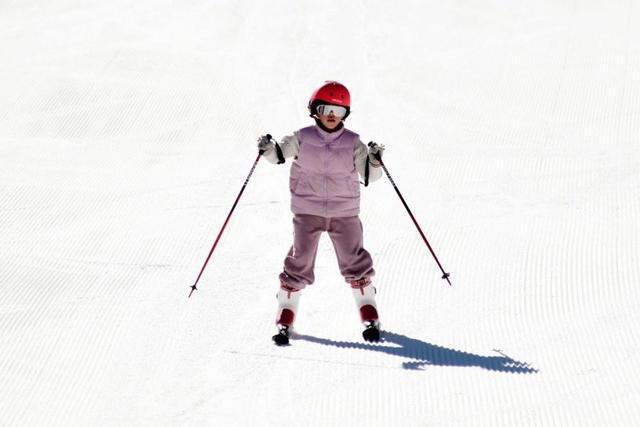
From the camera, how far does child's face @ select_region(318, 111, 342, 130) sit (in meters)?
5.66

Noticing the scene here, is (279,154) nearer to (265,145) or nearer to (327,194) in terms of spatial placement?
(265,145)

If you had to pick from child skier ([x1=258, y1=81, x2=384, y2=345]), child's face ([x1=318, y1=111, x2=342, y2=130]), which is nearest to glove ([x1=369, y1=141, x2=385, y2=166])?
child skier ([x1=258, y1=81, x2=384, y2=345])

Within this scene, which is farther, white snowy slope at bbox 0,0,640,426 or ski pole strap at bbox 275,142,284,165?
ski pole strap at bbox 275,142,284,165

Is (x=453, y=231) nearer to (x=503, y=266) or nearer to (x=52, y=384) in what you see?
(x=503, y=266)

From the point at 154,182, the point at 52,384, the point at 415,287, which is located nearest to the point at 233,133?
the point at 154,182

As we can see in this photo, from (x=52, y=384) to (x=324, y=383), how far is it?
4.76ft

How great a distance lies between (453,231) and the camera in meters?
7.44

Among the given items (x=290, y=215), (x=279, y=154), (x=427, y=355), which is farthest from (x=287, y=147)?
(x=290, y=215)

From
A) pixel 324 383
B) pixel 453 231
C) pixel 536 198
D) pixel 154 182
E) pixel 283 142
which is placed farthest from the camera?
pixel 154 182

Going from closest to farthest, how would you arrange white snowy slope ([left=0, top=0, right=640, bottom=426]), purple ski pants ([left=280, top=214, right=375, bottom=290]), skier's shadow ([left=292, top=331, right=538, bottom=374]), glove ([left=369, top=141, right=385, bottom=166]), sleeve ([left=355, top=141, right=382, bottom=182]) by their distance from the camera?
white snowy slope ([left=0, top=0, right=640, bottom=426]) < skier's shadow ([left=292, top=331, right=538, bottom=374]) < glove ([left=369, top=141, right=385, bottom=166]) < sleeve ([left=355, top=141, right=382, bottom=182]) < purple ski pants ([left=280, top=214, right=375, bottom=290])

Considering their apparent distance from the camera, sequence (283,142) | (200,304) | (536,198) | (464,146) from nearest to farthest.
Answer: (283,142) < (200,304) < (536,198) < (464,146)

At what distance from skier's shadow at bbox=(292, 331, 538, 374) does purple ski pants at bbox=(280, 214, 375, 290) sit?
0.38 metres

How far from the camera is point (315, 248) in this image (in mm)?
5906

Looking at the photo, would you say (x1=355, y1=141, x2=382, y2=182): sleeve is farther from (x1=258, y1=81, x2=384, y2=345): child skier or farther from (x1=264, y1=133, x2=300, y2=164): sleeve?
(x1=264, y1=133, x2=300, y2=164): sleeve
